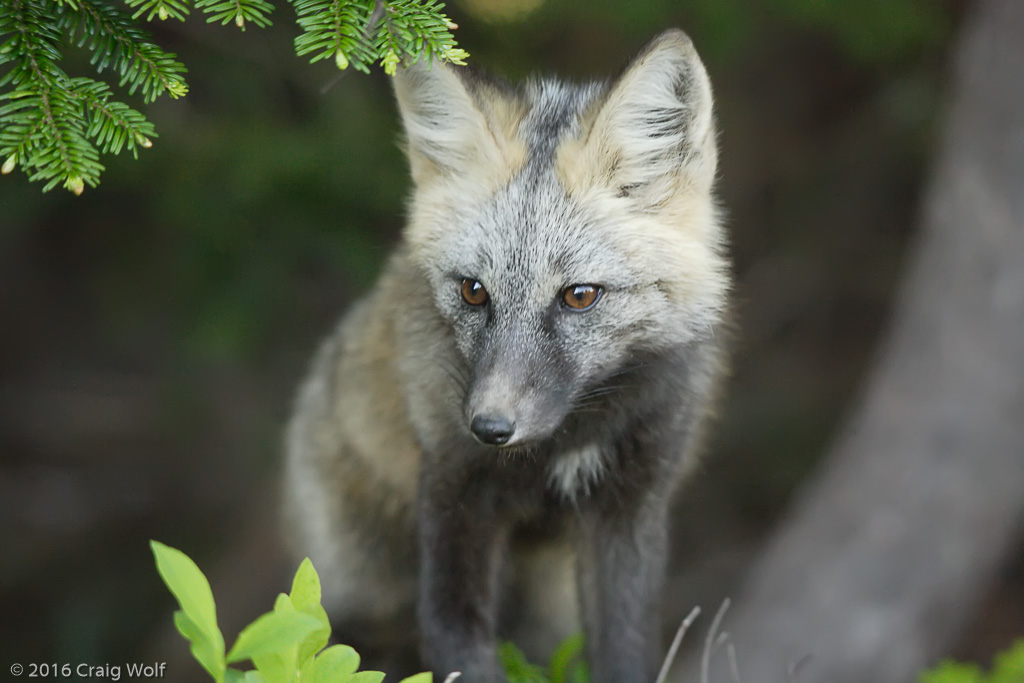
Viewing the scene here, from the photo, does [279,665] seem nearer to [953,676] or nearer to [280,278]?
[953,676]

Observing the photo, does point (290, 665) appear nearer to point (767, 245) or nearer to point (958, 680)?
point (958, 680)

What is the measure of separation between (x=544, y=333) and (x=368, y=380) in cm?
118

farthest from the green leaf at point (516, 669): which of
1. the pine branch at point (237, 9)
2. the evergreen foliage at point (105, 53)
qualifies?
the pine branch at point (237, 9)

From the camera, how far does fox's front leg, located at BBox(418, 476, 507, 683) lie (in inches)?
115

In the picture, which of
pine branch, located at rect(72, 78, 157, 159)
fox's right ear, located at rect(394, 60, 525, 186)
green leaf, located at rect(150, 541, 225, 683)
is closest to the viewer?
green leaf, located at rect(150, 541, 225, 683)

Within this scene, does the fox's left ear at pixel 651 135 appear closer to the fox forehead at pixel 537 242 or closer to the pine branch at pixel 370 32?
the fox forehead at pixel 537 242

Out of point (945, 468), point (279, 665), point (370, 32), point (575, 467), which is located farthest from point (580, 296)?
point (945, 468)

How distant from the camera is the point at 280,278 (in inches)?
197

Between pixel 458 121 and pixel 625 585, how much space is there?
5.31 ft

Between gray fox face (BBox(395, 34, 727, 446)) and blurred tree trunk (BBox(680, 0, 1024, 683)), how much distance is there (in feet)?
8.30

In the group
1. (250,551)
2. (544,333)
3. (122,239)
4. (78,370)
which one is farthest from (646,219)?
(78,370)

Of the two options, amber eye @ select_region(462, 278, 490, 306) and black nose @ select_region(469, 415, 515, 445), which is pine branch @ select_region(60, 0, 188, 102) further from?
black nose @ select_region(469, 415, 515, 445)

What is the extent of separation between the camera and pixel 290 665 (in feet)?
6.00

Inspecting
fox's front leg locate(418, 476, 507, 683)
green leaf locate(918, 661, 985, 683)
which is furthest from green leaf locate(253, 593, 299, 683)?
green leaf locate(918, 661, 985, 683)
